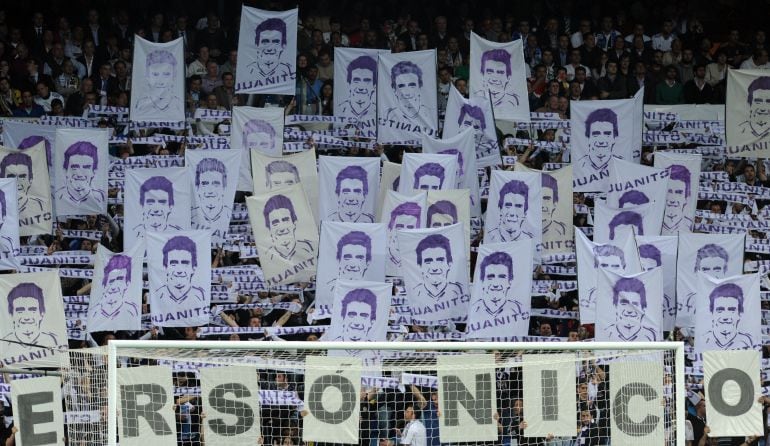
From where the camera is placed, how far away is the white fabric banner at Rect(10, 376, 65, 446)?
647 inches

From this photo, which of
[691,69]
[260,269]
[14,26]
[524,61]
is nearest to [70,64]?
[14,26]

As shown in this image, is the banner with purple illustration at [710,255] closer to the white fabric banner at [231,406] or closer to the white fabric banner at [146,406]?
the white fabric banner at [231,406]

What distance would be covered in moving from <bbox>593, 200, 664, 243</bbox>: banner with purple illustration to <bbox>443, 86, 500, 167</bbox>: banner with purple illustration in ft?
5.90

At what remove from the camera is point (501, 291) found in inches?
739

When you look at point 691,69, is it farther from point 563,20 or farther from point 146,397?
point 146,397

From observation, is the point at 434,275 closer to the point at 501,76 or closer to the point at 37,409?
the point at 501,76

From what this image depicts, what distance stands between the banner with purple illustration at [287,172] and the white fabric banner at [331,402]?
4865 mm

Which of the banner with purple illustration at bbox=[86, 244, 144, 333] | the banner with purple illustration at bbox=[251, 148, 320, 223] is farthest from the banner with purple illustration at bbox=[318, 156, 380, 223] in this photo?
the banner with purple illustration at bbox=[86, 244, 144, 333]

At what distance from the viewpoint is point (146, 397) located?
15.6 metres

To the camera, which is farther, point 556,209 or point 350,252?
point 556,209

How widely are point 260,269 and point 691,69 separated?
298 inches

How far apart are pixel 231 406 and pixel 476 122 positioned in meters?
6.66

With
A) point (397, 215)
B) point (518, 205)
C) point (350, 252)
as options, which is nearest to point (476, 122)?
point (518, 205)

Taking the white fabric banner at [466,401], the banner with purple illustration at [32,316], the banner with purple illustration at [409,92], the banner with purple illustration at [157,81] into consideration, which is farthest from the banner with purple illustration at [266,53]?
the white fabric banner at [466,401]
